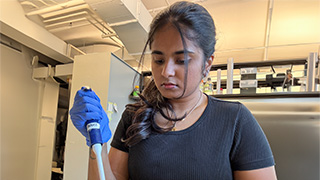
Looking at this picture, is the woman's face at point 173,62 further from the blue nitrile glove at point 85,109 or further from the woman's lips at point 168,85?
the blue nitrile glove at point 85,109

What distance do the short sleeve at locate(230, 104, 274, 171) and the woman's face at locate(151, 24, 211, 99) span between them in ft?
0.61

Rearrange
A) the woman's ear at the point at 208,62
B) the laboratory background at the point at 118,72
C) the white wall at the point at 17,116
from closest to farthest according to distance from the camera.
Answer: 1. the woman's ear at the point at 208,62
2. the laboratory background at the point at 118,72
3. the white wall at the point at 17,116

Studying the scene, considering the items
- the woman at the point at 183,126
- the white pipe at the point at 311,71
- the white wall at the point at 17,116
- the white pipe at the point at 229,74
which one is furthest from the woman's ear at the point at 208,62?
the white wall at the point at 17,116

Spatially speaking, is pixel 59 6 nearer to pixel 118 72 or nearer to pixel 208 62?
pixel 118 72

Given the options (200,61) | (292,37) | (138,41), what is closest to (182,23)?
(200,61)

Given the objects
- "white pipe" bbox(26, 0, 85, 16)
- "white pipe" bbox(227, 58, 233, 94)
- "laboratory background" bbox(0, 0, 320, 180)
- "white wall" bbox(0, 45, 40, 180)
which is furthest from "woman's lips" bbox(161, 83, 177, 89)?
"white wall" bbox(0, 45, 40, 180)

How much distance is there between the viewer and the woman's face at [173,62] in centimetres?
57

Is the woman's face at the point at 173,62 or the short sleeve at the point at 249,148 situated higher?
the woman's face at the point at 173,62

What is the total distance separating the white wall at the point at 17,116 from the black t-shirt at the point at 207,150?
117 inches

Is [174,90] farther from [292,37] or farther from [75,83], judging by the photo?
[292,37]

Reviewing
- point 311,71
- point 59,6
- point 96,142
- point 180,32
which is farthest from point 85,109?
point 59,6

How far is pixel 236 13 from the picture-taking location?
8.92 ft

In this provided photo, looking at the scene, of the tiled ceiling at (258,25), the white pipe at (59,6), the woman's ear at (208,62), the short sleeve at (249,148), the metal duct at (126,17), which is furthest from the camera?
the tiled ceiling at (258,25)

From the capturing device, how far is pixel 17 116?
292cm
